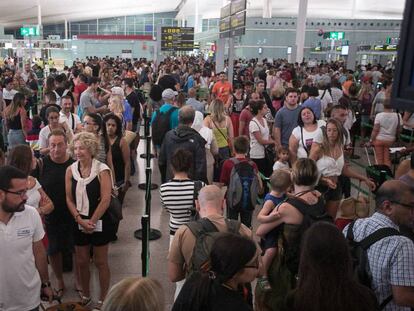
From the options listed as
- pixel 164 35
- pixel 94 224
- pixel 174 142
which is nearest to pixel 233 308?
pixel 94 224

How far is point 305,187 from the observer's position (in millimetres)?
3301

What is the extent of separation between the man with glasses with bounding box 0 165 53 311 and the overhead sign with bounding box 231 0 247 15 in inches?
315

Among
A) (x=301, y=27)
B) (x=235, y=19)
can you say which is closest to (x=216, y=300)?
(x=235, y=19)

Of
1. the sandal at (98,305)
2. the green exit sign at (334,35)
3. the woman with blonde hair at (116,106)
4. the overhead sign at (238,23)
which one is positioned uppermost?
the green exit sign at (334,35)

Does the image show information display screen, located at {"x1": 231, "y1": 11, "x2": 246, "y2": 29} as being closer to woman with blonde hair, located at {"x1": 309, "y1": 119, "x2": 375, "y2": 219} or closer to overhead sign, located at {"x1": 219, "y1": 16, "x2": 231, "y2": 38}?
overhead sign, located at {"x1": 219, "y1": 16, "x2": 231, "y2": 38}

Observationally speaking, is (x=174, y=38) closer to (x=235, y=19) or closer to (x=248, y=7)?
(x=235, y=19)

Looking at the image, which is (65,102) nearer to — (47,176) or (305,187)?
(47,176)

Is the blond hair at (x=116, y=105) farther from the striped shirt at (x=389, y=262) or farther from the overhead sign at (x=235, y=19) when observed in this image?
the striped shirt at (x=389, y=262)

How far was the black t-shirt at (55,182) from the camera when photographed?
3.89m

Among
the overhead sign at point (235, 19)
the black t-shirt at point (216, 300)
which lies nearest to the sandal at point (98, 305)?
the black t-shirt at point (216, 300)

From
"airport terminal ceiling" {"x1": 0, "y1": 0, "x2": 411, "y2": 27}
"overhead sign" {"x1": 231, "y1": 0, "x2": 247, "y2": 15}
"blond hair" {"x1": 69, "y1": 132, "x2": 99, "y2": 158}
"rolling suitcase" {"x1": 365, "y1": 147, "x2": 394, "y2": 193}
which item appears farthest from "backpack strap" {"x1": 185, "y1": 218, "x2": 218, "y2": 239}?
"airport terminal ceiling" {"x1": 0, "y1": 0, "x2": 411, "y2": 27}

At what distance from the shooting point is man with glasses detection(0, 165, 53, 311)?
104 inches

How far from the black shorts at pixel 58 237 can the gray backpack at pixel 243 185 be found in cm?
168

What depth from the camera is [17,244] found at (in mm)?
2713
